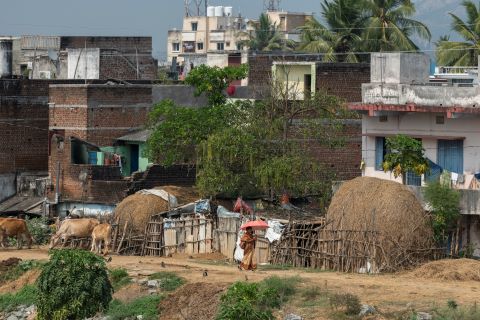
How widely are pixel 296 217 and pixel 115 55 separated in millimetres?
21281

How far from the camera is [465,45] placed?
187ft

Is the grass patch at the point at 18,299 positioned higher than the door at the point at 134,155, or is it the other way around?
the door at the point at 134,155

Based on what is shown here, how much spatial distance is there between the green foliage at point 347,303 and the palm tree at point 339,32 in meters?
32.1

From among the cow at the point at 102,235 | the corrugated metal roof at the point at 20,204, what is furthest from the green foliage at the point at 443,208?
the corrugated metal roof at the point at 20,204

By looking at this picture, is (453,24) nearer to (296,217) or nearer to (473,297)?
(296,217)

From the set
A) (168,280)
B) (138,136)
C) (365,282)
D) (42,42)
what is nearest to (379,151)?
(365,282)

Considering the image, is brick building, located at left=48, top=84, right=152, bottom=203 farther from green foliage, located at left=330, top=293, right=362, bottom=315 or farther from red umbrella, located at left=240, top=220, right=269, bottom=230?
green foliage, located at left=330, top=293, right=362, bottom=315

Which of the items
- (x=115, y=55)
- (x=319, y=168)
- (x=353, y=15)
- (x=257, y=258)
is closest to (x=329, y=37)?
(x=353, y=15)

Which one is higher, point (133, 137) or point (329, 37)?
point (329, 37)

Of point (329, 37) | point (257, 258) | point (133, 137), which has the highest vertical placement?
point (329, 37)

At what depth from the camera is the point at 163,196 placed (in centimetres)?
3981

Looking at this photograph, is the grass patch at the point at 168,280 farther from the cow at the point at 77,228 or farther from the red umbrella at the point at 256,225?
the cow at the point at 77,228

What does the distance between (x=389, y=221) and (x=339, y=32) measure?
30.1 meters

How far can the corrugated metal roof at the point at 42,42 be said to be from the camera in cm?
7075
